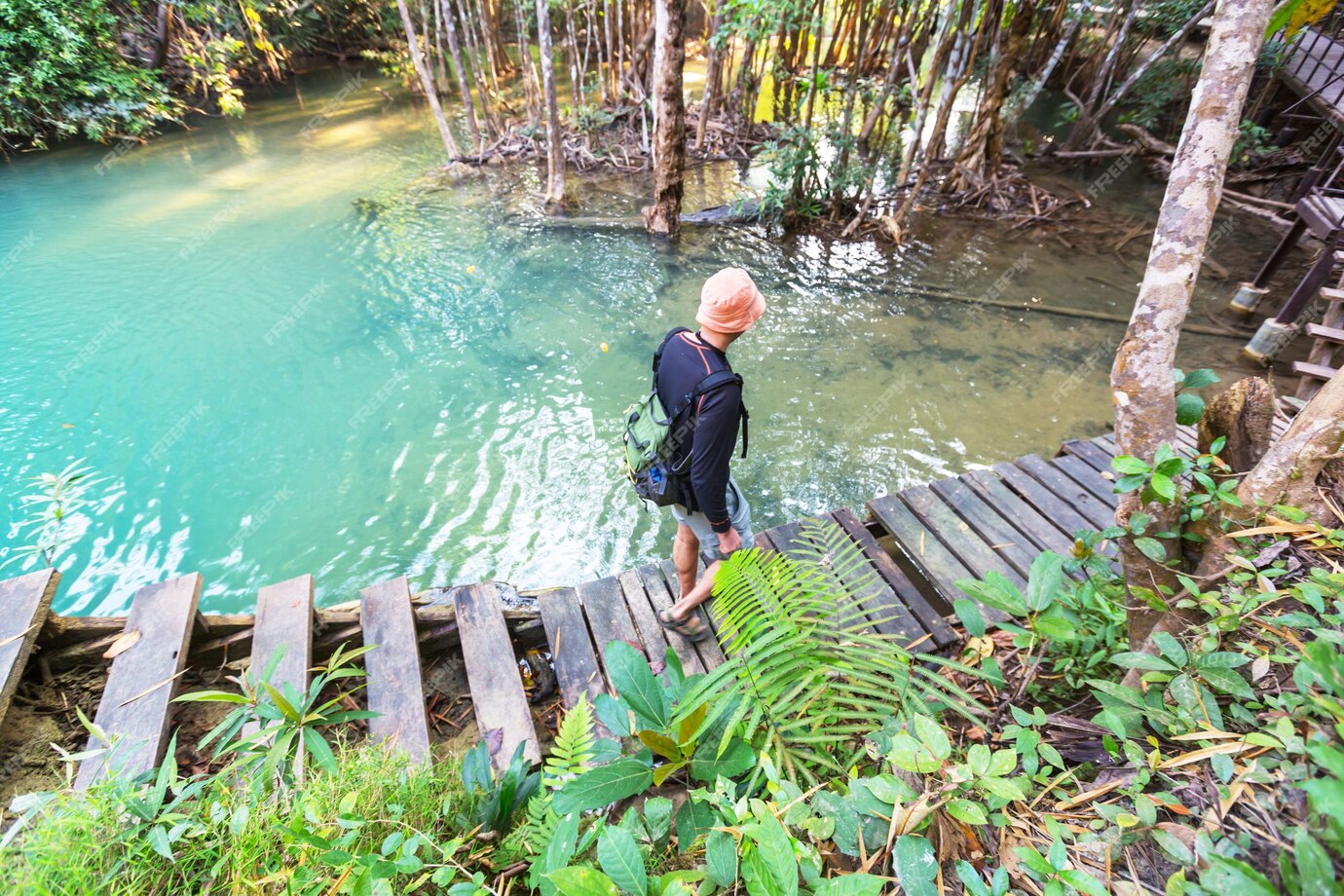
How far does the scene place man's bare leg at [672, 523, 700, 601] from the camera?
285 centimetres

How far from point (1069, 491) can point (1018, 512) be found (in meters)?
0.49

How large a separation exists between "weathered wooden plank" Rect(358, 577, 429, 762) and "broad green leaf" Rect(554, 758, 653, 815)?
965 mm

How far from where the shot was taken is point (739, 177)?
10539 mm

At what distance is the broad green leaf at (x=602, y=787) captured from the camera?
143cm

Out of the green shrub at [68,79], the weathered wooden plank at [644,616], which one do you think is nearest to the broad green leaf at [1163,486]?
the weathered wooden plank at [644,616]

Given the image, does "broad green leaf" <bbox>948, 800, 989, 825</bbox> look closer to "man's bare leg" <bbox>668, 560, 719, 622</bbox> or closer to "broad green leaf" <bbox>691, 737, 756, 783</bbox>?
"broad green leaf" <bbox>691, 737, 756, 783</bbox>

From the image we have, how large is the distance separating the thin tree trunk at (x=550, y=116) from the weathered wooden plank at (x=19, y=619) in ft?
24.8

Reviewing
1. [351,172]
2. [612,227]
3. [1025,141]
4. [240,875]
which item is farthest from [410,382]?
[1025,141]

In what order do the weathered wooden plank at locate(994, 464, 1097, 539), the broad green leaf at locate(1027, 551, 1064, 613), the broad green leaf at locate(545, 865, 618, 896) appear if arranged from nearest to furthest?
1. the broad green leaf at locate(545, 865, 618, 896)
2. the broad green leaf at locate(1027, 551, 1064, 613)
3. the weathered wooden plank at locate(994, 464, 1097, 539)

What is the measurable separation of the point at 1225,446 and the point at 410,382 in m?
5.98

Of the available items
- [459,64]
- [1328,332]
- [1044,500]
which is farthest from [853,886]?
[459,64]

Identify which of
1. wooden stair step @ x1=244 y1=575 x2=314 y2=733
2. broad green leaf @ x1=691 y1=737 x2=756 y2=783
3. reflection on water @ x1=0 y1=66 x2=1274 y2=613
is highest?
broad green leaf @ x1=691 y1=737 x2=756 y2=783

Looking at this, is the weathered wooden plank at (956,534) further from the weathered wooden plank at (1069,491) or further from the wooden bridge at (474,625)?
the weathered wooden plank at (1069,491)

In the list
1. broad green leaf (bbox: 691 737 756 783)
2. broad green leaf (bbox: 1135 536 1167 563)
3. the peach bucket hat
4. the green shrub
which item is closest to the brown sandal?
broad green leaf (bbox: 691 737 756 783)
